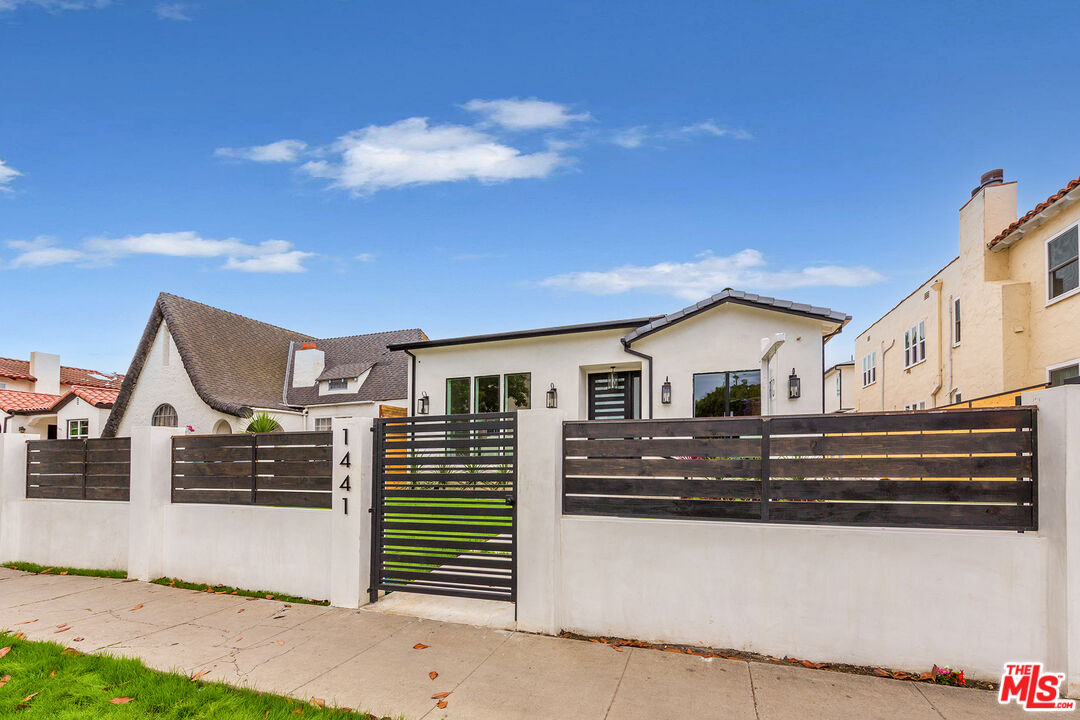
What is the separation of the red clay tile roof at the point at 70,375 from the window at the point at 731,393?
2989 centimetres

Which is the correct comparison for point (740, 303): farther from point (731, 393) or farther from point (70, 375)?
point (70, 375)

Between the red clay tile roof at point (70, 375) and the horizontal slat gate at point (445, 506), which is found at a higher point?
the red clay tile roof at point (70, 375)

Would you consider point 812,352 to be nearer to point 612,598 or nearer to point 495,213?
point 612,598

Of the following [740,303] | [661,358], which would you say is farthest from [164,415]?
[740,303]

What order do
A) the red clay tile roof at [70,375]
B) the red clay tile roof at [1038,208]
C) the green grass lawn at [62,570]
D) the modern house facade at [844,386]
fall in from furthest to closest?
the modern house facade at [844,386] → the red clay tile roof at [70,375] → the red clay tile roof at [1038,208] → the green grass lawn at [62,570]

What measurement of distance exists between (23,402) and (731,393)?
101 ft

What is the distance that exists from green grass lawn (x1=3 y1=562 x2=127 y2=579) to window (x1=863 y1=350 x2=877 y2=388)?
82.3ft

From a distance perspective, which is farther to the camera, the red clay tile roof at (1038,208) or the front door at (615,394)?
the front door at (615,394)

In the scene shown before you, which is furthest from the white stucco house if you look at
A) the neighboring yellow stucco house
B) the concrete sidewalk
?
the concrete sidewalk

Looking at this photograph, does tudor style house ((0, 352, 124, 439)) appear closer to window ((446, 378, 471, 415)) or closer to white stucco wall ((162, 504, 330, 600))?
window ((446, 378, 471, 415))

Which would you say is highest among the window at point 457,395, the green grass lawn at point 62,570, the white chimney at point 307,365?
the white chimney at point 307,365

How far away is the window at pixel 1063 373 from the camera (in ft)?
30.1

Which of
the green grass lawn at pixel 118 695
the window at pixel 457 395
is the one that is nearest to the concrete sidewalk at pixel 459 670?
the green grass lawn at pixel 118 695

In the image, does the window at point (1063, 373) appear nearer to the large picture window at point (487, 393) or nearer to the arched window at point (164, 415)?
the large picture window at point (487, 393)
